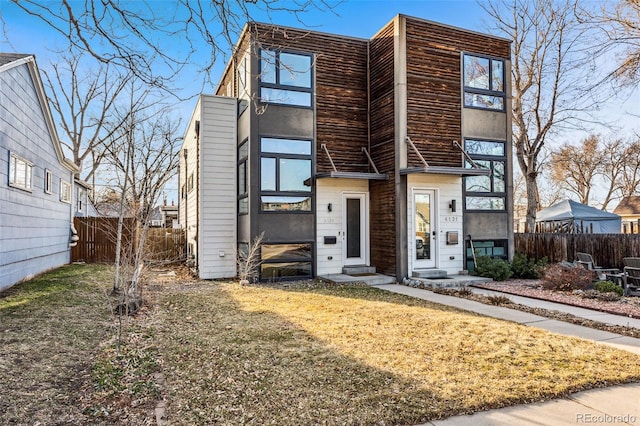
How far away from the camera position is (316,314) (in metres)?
6.51

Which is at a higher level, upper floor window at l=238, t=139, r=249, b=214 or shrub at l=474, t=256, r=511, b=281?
upper floor window at l=238, t=139, r=249, b=214

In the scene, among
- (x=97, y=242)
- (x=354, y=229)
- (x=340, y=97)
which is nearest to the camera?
(x=340, y=97)

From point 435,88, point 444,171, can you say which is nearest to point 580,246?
point 444,171

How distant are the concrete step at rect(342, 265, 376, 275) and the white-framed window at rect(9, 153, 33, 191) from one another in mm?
7619

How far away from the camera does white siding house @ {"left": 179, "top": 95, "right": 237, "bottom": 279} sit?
1097cm

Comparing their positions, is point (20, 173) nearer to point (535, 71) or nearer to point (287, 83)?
point (287, 83)

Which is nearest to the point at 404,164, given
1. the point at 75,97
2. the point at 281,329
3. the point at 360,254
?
the point at 360,254

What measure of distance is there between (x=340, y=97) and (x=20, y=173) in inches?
304

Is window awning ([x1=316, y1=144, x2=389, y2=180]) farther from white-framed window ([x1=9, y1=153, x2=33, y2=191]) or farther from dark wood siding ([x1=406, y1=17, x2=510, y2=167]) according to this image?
white-framed window ([x1=9, y1=153, x2=33, y2=191])

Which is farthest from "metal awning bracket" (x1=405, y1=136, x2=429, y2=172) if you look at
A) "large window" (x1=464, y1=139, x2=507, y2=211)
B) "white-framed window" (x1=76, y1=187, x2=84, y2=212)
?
"white-framed window" (x1=76, y1=187, x2=84, y2=212)

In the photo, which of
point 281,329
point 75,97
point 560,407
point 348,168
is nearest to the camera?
point 560,407

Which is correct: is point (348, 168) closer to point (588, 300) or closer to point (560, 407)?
point (588, 300)

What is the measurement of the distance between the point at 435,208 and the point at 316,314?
5575 millimetres

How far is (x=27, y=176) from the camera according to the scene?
9.02 metres
